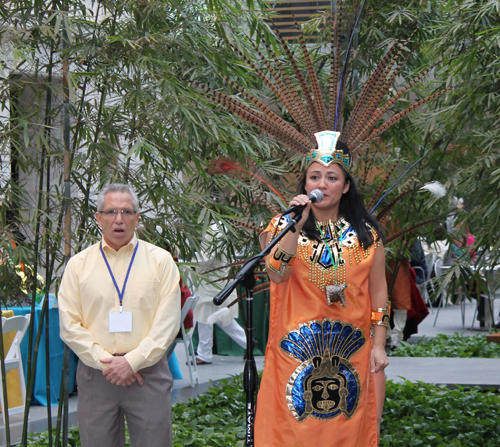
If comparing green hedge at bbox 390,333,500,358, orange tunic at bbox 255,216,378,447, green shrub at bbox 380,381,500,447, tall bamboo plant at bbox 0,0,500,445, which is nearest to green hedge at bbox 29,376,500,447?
green shrub at bbox 380,381,500,447

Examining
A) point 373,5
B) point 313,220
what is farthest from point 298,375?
point 373,5

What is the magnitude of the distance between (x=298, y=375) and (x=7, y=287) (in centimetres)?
153

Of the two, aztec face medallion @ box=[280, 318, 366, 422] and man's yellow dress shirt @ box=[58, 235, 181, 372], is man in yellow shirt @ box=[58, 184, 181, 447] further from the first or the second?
aztec face medallion @ box=[280, 318, 366, 422]

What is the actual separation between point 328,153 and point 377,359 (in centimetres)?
70

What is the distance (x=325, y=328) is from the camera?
2217 mm

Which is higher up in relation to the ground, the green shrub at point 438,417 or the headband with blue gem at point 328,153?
the headband with blue gem at point 328,153

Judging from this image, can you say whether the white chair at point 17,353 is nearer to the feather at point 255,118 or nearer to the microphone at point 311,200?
the feather at point 255,118

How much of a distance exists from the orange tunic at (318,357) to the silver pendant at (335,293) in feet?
0.09

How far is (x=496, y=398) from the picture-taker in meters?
4.36

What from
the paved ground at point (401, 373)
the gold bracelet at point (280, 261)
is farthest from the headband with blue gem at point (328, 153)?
the paved ground at point (401, 373)

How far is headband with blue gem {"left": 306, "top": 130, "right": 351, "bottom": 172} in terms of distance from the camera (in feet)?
7.45

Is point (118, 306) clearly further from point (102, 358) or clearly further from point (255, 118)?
point (255, 118)

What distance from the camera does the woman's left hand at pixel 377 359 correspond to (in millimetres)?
2248

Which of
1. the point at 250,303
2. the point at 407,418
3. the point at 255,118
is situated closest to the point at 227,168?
the point at 255,118
